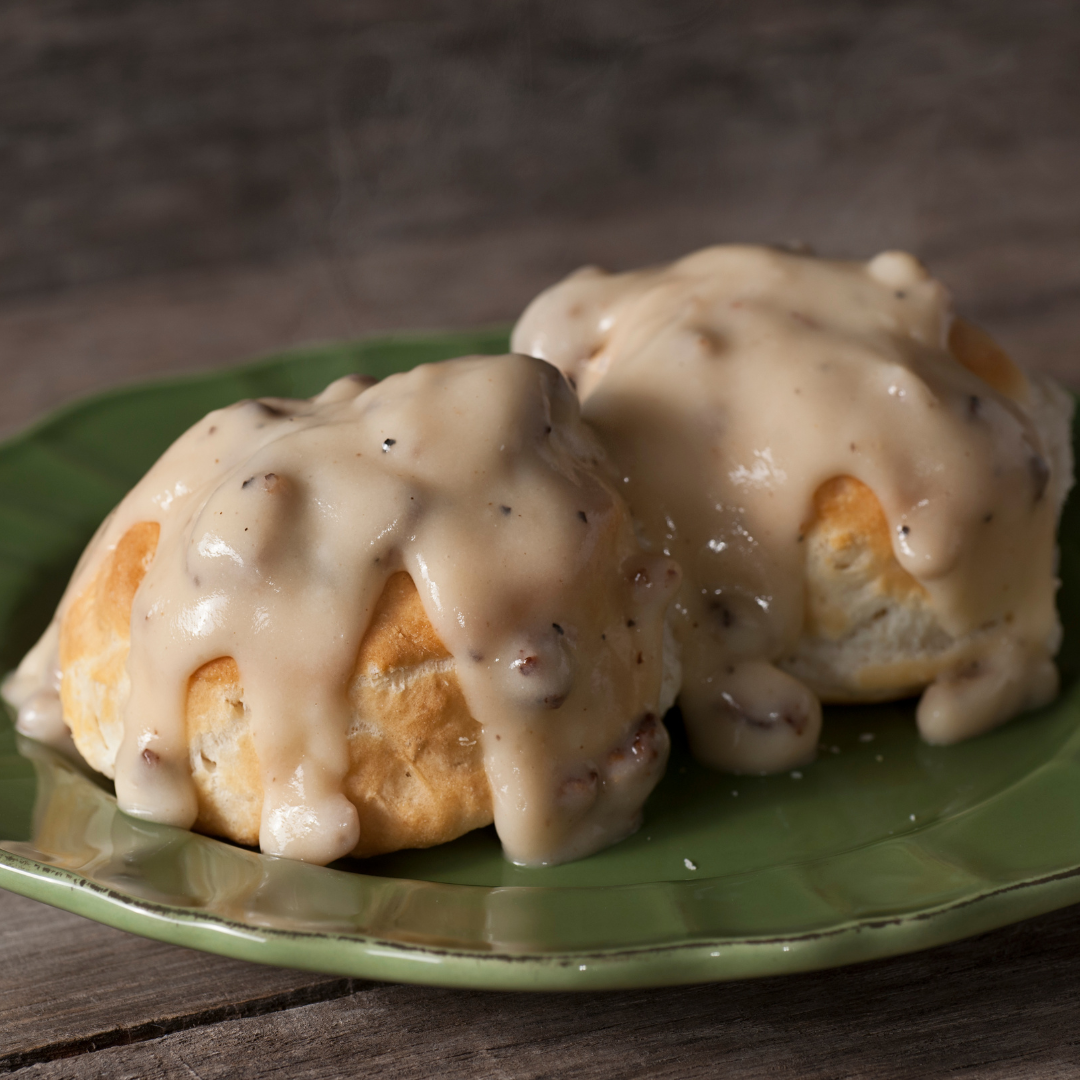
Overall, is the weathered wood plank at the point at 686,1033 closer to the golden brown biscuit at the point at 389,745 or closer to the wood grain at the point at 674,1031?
the wood grain at the point at 674,1031

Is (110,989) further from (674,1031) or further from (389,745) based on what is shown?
(674,1031)

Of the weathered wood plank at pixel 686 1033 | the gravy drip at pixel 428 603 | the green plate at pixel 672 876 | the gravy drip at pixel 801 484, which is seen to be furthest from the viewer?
the gravy drip at pixel 801 484

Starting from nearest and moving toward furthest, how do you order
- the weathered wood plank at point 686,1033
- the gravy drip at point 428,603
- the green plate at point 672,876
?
1. the green plate at point 672,876
2. the weathered wood plank at point 686,1033
3. the gravy drip at point 428,603

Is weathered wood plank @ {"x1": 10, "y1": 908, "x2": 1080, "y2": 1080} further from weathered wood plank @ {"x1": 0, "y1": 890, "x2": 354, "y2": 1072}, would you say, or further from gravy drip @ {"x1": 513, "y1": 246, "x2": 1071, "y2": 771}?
gravy drip @ {"x1": 513, "y1": 246, "x2": 1071, "y2": 771}

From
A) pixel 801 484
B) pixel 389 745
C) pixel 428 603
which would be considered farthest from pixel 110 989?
pixel 801 484

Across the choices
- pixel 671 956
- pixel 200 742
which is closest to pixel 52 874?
pixel 200 742

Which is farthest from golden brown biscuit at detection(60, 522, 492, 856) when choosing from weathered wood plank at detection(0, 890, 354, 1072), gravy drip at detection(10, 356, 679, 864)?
weathered wood plank at detection(0, 890, 354, 1072)

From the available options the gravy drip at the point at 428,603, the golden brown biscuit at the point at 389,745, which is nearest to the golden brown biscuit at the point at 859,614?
the gravy drip at the point at 428,603
